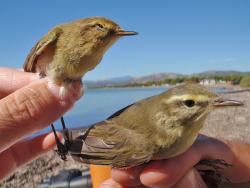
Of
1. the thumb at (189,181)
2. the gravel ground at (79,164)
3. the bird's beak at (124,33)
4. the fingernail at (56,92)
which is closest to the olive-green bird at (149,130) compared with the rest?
the thumb at (189,181)

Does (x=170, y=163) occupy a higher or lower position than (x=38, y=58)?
lower

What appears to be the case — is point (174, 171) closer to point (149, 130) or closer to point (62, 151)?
point (149, 130)

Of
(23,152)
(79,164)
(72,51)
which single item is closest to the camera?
(72,51)

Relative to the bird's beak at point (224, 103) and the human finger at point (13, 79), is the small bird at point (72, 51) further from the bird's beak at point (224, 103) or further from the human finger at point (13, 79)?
the bird's beak at point (224, 103)

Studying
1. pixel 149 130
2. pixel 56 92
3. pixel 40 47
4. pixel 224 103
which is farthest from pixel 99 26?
pixel 224 103

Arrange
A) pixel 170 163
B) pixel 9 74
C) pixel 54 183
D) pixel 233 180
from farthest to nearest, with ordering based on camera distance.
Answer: pixel 54 183 < pixel 233 180 < pixel 9 74 < pixel 170 163

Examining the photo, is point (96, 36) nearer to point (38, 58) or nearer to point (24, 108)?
point (38, 58)

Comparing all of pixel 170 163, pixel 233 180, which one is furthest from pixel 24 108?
pixel 233 180
